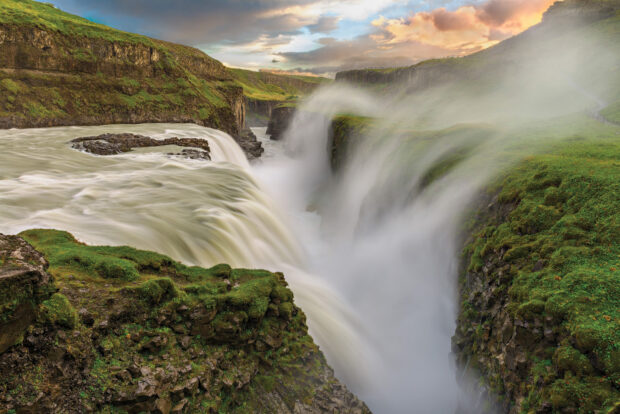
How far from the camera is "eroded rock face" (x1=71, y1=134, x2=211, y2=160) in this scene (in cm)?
2619

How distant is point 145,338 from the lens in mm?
5359

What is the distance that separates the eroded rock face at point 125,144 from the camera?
26.2m

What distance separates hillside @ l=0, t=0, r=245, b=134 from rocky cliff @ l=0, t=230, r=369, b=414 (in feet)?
146

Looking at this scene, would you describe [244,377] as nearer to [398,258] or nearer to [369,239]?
[398,258]

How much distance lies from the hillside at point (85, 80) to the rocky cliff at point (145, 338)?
44605 millimetres

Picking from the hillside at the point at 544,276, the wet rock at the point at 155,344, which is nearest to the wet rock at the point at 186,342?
the wet rock at the point at 155,344

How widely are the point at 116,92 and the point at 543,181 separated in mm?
57246

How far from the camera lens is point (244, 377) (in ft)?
19.8

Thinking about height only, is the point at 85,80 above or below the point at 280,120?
above

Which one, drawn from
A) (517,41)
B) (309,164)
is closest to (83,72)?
(309,164)

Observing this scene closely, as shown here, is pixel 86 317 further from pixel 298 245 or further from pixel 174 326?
pixel 298 245

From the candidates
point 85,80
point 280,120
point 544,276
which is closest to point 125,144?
point 85,80

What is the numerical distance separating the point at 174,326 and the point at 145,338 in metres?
0.57

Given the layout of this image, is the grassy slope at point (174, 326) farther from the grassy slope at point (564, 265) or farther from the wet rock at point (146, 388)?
the grassy slope at point (564, 265)
